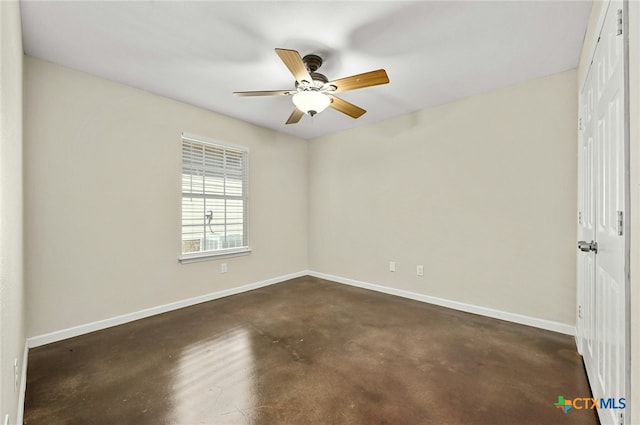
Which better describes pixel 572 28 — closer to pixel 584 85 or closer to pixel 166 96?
pixel 584 85

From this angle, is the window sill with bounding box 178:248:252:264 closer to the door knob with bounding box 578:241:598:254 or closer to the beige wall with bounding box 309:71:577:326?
the beige wall with bounding box 309:71:577:326

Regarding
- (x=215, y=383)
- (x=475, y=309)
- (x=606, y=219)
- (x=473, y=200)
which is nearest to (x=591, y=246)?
(x=606, y=219)

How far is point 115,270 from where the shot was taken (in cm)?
285

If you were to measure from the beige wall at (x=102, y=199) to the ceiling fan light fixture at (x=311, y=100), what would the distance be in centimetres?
178

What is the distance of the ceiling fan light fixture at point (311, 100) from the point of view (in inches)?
91.9

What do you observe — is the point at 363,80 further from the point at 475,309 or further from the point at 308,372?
the point at 475,309

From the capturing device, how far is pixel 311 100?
236 cm

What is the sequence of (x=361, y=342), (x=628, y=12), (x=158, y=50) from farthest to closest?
(x=361, y=342)
(x=158, y=50)
(x=628, y=12)

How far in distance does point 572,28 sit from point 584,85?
1.41 ft

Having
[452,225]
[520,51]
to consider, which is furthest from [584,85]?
[452,225]

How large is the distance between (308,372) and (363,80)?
7.25 feet

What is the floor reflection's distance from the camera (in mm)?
1604

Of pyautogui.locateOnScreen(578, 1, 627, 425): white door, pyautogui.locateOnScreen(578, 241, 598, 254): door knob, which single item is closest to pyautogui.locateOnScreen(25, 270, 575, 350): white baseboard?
pyautogui.locateOnScreen(578, 1, 627, 425): white door

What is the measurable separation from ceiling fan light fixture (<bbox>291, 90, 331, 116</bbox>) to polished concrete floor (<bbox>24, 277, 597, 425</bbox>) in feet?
6.79
